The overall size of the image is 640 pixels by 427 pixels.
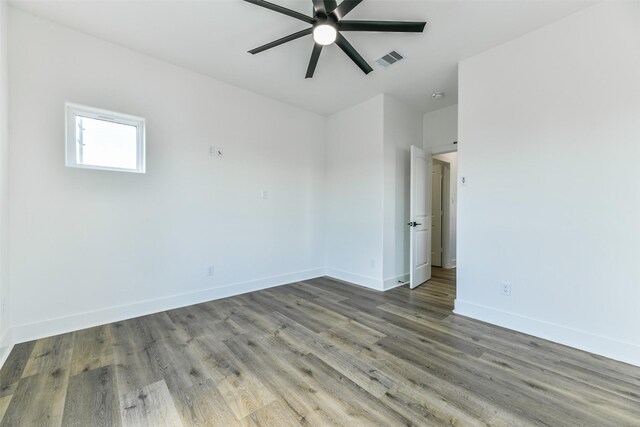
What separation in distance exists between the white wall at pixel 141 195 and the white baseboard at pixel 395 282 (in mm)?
1087

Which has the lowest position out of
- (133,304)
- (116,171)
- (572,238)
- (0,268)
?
(133,304)

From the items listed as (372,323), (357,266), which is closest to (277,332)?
(372,323)

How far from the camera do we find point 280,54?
2.83 meters

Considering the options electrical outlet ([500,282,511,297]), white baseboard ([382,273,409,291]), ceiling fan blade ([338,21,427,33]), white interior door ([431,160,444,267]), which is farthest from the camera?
white interior door ([431,160,444,267])

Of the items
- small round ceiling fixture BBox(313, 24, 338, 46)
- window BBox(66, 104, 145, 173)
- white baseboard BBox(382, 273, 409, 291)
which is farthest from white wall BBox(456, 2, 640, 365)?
window BBox(66, 104, 145, 173)

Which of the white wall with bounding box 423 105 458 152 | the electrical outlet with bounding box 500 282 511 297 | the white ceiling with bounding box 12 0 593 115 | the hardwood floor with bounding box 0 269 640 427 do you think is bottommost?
the hardwood floor with bounding box 0 269 640 427

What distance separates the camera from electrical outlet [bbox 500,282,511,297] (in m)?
2.62

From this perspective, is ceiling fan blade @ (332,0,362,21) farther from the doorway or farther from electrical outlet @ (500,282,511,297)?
electrical outlet @ (500,282,511,297)

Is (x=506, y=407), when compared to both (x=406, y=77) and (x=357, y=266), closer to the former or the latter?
(x=357, y=266)

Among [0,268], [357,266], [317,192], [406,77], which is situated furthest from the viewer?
[317,192]

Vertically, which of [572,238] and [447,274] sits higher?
[572,238]

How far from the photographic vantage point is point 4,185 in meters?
2.13

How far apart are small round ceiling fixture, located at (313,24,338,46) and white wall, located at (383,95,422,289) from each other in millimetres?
1888

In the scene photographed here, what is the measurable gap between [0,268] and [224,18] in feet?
8.85
